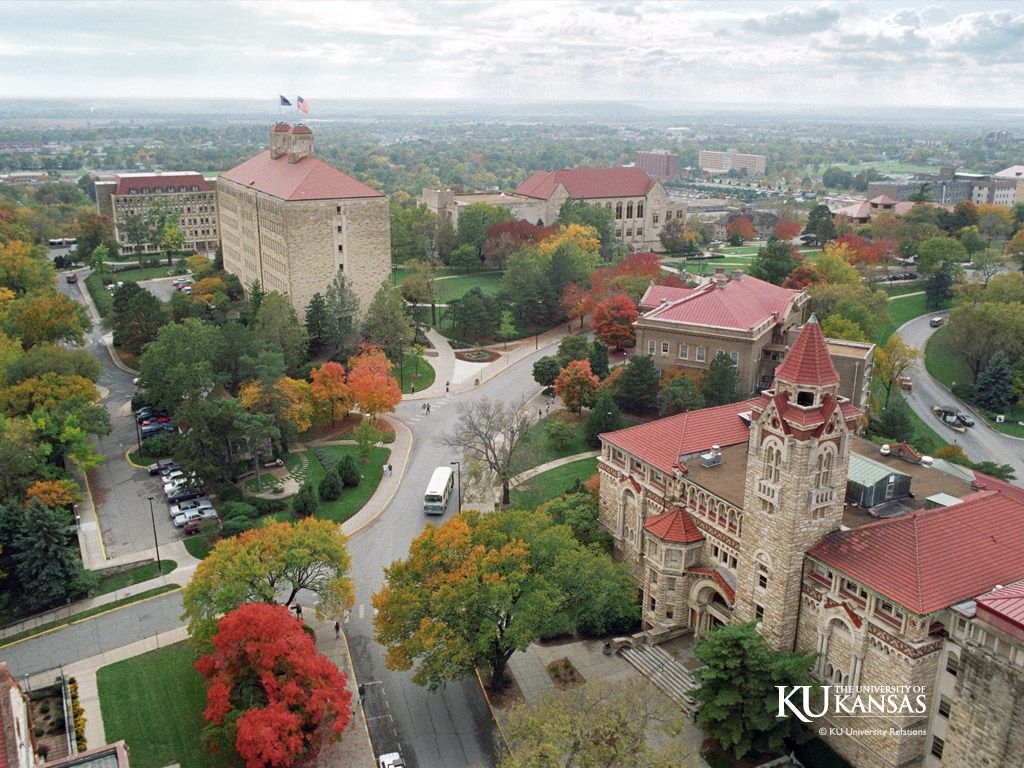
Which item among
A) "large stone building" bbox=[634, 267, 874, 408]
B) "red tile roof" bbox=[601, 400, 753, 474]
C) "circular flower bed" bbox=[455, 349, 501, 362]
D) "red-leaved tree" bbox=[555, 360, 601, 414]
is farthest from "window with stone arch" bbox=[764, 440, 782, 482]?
"circular flower bed" bbox=[455, 349, 501, 362]

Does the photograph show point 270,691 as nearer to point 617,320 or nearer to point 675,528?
point 675,528

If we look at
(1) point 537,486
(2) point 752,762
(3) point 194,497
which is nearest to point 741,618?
(2) point 752,762

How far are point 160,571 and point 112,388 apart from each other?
117 ft

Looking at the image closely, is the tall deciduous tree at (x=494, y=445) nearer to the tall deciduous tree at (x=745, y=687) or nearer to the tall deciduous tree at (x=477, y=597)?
the tall deciduous tree at (x=477, y=597)

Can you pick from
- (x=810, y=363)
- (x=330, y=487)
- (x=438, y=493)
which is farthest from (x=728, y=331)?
(x=810, y=363)

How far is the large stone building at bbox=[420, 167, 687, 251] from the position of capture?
140 metres

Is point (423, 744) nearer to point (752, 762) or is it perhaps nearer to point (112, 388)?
point (752, 762)

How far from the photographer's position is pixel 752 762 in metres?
35.6

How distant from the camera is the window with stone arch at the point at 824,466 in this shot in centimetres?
3534

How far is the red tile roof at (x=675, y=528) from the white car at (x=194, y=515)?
1151 inches

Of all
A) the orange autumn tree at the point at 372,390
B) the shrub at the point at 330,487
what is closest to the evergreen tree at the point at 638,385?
the orange autumn tree at the point at 372,390

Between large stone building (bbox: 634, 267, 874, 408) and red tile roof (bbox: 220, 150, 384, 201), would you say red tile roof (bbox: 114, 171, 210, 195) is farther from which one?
large stone building (bbox: 634, 267, 874, 408)

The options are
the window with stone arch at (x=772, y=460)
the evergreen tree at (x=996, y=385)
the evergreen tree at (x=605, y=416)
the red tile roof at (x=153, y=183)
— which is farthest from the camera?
the red tile roof at (x=153, y=183)

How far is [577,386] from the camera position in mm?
69750
